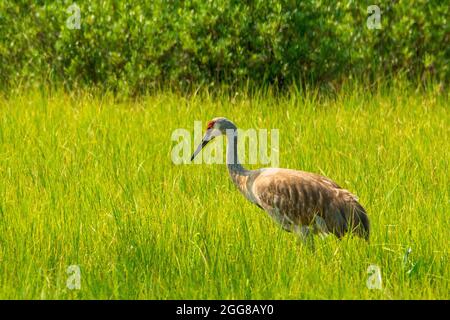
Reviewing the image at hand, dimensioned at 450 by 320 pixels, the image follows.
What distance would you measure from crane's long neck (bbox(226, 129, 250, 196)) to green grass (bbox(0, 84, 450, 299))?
145 millimetres

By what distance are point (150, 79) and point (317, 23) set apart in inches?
69.9

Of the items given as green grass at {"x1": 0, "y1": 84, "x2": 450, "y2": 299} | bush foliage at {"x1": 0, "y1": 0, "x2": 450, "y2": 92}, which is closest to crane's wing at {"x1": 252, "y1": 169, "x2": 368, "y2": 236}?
green grass at {"x1": 0, "y1": 84, "x2": 450, "y2": 299}

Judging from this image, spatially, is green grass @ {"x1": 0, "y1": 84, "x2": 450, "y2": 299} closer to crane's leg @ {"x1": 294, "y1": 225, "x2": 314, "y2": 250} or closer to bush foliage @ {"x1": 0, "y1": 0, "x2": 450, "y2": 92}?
crane's leg @ {"x1": 294, "y1": 225, "x2": 314, "y2": 250}

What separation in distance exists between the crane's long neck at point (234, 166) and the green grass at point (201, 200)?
14 cm

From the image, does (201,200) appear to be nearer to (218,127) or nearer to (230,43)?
(218,127)

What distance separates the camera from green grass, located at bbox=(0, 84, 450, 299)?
5.67m

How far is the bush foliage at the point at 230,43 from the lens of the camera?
10.3 m

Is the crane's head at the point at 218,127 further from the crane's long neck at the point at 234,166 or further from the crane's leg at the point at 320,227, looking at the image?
the crane's leg at the point at 320,227

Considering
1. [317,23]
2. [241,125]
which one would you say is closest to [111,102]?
[241,125]

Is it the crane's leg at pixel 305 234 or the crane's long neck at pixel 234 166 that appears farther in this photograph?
the crane's long neck at pixel 234 166

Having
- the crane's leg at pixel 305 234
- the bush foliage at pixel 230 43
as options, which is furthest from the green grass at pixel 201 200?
the bush foliage at pixel 230 43

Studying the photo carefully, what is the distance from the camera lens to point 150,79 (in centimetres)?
1043

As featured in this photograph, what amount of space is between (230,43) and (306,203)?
3.98 m
